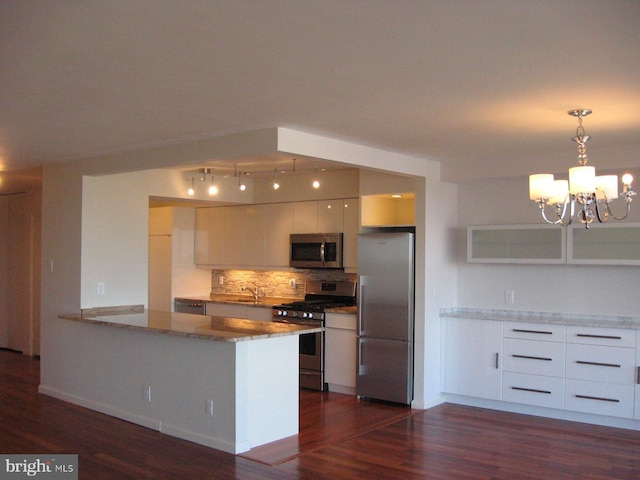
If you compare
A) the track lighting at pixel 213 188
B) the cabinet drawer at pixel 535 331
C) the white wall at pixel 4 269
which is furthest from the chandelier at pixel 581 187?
the white wall at pixel 4 269

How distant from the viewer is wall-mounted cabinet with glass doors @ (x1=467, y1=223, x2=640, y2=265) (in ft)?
18.4

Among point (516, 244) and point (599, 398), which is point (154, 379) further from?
point (599, 398)

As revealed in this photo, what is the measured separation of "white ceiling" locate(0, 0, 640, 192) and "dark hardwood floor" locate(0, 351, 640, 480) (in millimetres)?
2432

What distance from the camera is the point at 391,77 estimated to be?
10.7 ft

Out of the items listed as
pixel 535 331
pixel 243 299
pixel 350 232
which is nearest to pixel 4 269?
pixel 243 299

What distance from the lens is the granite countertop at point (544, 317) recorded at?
5.70 meters

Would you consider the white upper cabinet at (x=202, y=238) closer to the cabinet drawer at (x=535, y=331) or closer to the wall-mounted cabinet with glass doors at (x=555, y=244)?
the wall-mounted cabinet with glass doors at (x=555, y=244)

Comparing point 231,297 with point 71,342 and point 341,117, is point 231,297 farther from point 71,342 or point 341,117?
point 341,117

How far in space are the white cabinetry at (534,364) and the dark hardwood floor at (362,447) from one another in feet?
0.70

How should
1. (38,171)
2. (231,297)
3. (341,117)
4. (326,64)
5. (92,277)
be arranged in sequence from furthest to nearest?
(231,297) < (38,171) < (92,277) < (341,117) < (326,64)

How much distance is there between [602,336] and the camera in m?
5.57

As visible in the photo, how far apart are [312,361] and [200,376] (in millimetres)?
2206

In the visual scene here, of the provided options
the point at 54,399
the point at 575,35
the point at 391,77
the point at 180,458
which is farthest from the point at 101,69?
the point at 54,399

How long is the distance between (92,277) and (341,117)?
136 inches
